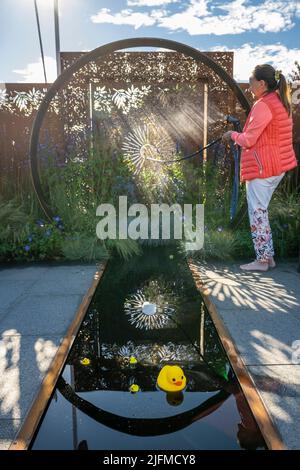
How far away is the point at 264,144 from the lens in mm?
4152

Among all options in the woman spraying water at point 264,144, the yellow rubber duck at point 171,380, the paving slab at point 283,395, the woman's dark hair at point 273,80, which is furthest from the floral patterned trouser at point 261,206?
the yellow rubber duck at point 171,380

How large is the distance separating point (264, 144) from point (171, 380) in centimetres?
277

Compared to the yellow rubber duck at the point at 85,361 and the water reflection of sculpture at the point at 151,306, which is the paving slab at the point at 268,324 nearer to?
the water reflection of sculpture at the point at 151,306

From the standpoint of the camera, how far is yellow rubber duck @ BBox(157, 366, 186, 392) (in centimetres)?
219

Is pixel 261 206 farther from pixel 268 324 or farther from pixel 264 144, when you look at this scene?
pixel 268 324

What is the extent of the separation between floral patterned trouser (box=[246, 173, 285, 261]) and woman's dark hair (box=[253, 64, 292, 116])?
74 centimetres

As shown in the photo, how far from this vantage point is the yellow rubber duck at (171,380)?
2.19m

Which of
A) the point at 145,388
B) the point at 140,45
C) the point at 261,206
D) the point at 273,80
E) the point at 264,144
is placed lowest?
the point at 145,388

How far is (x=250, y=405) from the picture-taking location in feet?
6.57

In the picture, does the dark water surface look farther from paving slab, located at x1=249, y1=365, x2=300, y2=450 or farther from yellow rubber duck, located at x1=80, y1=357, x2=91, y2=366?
paving slab, located at x1=249, y1=365, x2=300, y2=450

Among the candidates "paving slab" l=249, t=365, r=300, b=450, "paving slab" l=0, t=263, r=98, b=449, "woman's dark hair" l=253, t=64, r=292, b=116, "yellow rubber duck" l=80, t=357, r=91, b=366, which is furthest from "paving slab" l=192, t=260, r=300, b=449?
"woman's dark hair" l=253, t=64, r=292, b=116

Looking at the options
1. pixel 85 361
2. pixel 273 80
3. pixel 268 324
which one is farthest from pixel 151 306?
pixel 273 80

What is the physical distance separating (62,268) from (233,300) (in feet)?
6.95
